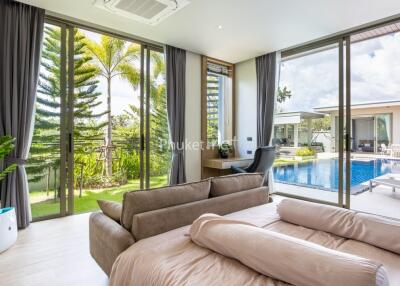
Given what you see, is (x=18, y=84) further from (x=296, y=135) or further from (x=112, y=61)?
(x=296, y=135)

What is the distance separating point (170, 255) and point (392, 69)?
420cm

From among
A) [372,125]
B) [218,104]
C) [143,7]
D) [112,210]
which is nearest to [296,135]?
[372,125]

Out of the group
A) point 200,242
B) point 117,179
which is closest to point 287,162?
point 117,179

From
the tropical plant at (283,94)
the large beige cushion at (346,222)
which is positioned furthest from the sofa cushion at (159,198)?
the tropical plant at (283,94)

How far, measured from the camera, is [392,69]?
3.58 m

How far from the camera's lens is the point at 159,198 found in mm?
1622

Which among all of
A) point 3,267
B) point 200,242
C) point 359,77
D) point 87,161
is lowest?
point 3,267

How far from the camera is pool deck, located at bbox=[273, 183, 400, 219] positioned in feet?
11.9

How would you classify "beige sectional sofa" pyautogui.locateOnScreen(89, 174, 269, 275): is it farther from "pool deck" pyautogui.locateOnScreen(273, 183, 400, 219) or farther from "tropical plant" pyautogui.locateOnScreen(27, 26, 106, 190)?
"pool deck" pyautogui.locateOnScreen(273, 183, 400, 219)

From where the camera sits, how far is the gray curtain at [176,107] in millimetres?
4156

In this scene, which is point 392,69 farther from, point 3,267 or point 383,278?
point 3,267

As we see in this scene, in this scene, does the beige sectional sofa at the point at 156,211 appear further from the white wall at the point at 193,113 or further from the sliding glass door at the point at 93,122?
the white wall at the point at 193,113

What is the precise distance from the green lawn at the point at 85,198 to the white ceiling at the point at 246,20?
239 cm

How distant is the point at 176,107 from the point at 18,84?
2.23 metres
